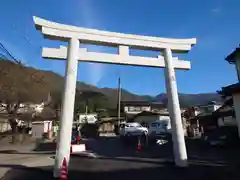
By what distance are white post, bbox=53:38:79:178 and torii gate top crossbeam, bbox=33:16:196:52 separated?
0.42 meters

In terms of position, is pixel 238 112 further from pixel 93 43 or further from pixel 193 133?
pixel 193 133

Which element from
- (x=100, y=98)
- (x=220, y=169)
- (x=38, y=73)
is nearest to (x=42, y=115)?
(x=38, y=73)

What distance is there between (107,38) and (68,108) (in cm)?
357

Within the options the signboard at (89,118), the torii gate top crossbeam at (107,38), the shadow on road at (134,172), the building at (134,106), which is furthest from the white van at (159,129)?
the building at (134,106)

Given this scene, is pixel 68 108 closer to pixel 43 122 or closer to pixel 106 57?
pixel 106 57

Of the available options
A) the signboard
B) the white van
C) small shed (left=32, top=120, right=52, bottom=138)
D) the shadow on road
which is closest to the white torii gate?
the shadow on road

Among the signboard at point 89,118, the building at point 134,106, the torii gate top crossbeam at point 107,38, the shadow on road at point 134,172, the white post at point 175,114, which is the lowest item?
the shadow on road at point 134,172

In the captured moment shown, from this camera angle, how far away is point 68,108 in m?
9.27

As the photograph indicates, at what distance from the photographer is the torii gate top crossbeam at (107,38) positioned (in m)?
9.76

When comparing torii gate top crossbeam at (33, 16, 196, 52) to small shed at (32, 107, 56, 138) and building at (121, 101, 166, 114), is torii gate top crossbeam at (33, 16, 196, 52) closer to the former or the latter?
small shed at (32, 107, 56, 138)

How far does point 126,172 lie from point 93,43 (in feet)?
18.2

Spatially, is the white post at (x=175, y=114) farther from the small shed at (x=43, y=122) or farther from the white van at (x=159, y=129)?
the small shed at (x=43, y=122)

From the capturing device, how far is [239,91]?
15.5 metres

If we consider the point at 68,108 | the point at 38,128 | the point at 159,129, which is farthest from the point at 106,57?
the point at 38,128
